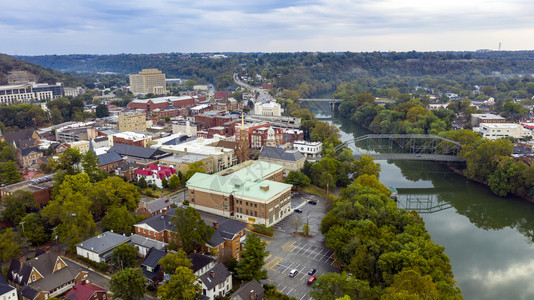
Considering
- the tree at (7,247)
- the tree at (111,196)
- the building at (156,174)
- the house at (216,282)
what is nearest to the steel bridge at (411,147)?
the building at (156,174)

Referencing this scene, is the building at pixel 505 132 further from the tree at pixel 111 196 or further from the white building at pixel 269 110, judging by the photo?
the tree at pixel 111 196

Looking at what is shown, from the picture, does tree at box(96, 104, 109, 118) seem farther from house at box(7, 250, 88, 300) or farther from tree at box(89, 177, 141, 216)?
house at box(7, 250, 88, 300)

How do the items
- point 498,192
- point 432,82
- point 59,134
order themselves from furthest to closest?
point 432,82
point 59,134
point 498,192

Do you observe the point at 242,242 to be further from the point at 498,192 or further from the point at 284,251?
the point at 498,192

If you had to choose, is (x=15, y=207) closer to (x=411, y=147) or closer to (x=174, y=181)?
(x=174, y=181)

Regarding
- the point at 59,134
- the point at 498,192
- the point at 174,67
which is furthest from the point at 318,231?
the point at 174,67

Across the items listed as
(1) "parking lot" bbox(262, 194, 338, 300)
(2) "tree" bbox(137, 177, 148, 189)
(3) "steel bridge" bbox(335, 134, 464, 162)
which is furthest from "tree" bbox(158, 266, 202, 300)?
(3) "steel bridge" bbox(335, 134, 464, 162)
